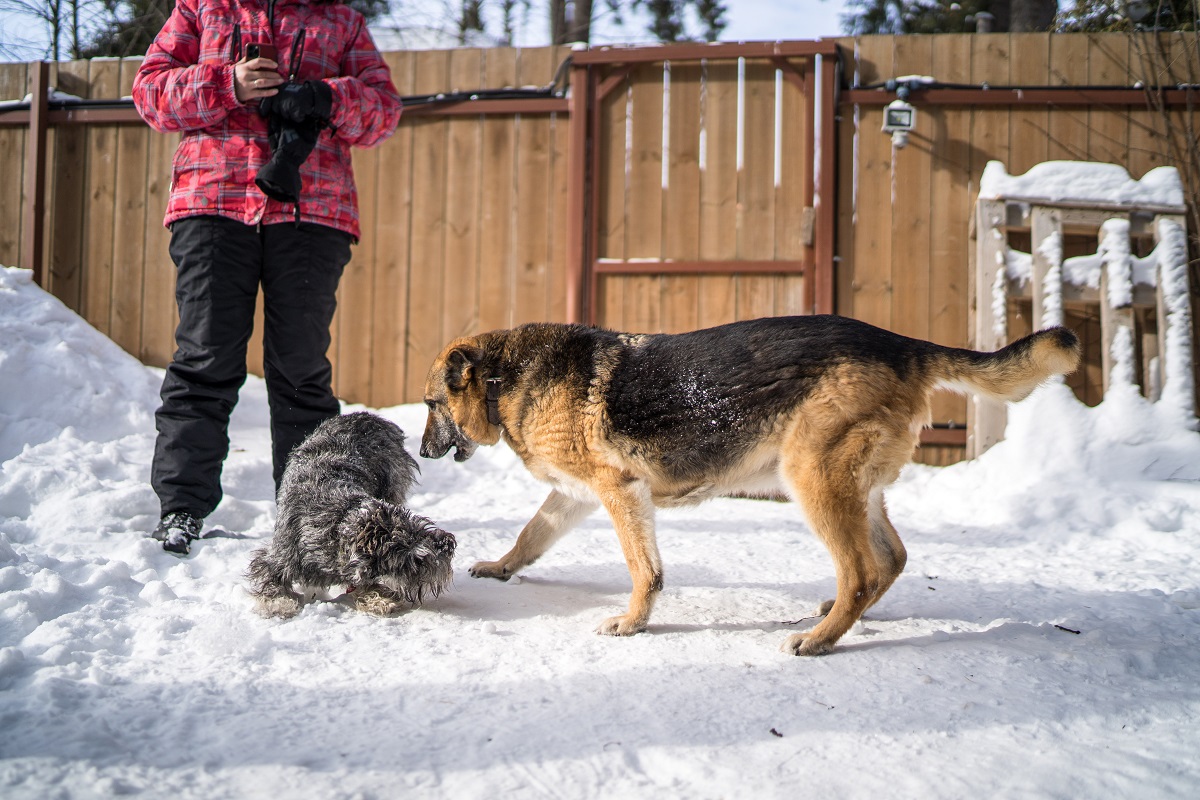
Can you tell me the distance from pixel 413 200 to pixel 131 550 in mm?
4013

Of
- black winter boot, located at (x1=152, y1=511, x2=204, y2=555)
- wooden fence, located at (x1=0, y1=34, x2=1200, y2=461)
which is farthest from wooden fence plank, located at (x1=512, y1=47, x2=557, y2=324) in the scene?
black winter boot, located at (x1=152, y1=511, x2=204, y2=555)

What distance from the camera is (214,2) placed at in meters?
3.30

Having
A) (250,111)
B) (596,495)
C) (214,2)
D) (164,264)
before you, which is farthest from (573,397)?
(164,264)

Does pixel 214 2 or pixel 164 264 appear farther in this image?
pixel 164 264

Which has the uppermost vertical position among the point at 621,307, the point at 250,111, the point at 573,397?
the point at 250,111

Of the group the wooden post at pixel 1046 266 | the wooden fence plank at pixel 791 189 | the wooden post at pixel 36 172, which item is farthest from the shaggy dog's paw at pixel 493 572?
the wooden post at pixel 36 172

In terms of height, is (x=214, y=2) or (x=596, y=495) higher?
(x=214, y=2)

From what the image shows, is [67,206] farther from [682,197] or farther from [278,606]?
[278,606]

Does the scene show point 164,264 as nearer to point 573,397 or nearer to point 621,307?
point 621,307

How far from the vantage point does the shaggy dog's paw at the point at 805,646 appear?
2.32 m

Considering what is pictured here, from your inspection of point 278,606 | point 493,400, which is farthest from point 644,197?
point 278,606

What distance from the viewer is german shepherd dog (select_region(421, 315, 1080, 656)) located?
241cm

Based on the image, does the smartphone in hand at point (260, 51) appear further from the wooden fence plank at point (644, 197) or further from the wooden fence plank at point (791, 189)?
the wooden fence plank at point (791, 189)

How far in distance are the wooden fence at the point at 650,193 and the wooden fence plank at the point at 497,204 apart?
2 cm
